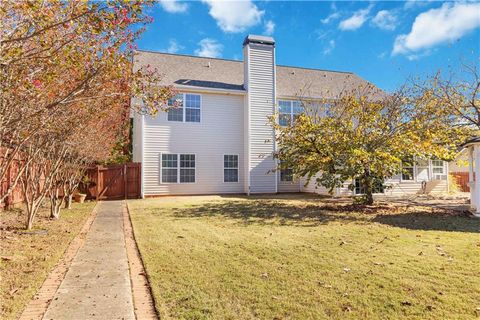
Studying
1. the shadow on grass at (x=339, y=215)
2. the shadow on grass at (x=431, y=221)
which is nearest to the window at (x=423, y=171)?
the shadow on grass at (x=339, y=215)

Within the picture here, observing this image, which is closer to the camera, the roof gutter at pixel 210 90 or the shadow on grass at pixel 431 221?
the shadow on grass at pixel 431 221

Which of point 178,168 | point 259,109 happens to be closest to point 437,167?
point 259,109

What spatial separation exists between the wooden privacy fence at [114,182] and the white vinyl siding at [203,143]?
1.79 feet

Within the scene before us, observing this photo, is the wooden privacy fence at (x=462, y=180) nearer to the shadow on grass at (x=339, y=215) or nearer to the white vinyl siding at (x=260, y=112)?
the shadow on grass at (x=339, y=215)

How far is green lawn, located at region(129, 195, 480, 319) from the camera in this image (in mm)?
3746

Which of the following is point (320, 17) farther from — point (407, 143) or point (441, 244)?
point (441, 244)

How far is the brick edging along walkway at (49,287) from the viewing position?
3.62m

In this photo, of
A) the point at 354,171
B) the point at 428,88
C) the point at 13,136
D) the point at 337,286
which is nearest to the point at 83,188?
the point at 13,136

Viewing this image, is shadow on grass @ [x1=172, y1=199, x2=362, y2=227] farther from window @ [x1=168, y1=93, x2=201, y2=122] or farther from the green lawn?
window @ [x1=168, y1=93, x2=201, y2=122]

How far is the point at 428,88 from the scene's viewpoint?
14.6 m

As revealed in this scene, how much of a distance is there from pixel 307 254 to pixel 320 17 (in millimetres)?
10582

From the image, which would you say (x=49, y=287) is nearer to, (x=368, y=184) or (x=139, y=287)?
(x=139, y=287)

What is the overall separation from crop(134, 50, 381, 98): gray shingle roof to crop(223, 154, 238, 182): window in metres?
4.12

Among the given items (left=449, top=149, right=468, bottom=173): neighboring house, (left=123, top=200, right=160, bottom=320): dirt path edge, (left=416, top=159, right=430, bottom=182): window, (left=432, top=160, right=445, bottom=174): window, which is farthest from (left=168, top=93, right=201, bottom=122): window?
(left=432, top=160, right=445, bottom=174): window
